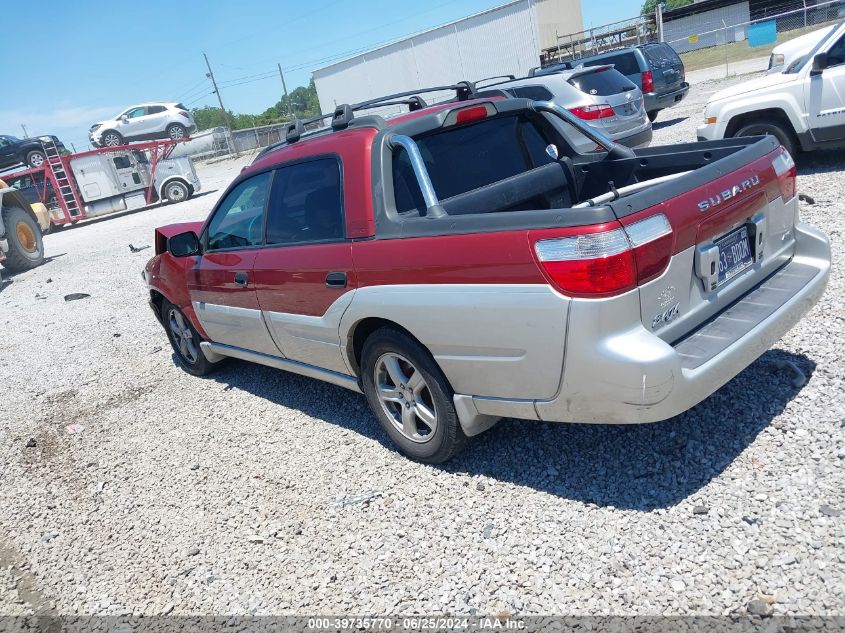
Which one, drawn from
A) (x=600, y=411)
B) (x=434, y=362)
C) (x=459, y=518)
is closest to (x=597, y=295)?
(x=600, y=411)

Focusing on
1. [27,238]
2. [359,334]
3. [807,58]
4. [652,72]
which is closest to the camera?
[359,334]

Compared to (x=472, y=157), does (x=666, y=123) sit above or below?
below

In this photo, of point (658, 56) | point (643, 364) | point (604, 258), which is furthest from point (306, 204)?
point (658, 56)

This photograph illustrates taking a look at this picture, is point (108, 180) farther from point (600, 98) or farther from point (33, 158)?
point (600, 98)

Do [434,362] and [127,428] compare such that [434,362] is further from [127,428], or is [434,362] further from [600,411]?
[127,428]

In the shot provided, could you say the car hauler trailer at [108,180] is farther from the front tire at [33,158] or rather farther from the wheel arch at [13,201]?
the wheel arch at [13,201]

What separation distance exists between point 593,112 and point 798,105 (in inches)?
135

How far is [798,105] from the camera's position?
309 inches

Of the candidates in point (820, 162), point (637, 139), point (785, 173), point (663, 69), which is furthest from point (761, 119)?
point (663, 69)

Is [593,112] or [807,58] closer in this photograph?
[807,58]

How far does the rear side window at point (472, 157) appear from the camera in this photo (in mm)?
3549

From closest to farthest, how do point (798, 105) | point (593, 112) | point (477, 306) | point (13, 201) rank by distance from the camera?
point (477, 306), point (798, 105), point (593, 112), point (13, 201)

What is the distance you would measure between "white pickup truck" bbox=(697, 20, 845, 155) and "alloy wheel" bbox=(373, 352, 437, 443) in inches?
262

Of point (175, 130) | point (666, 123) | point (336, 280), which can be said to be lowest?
point (666, 123)
